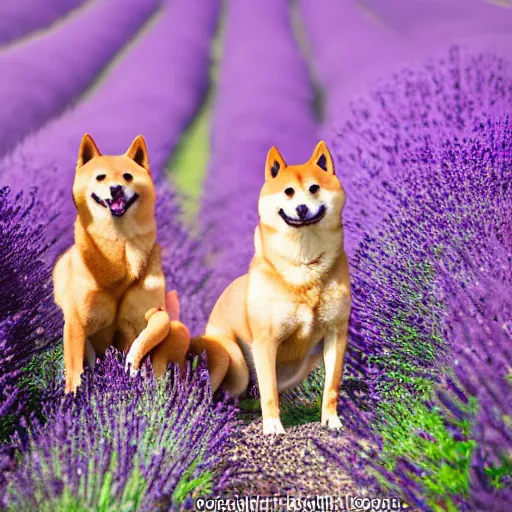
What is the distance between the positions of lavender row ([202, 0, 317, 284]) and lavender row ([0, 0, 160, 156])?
81 cm

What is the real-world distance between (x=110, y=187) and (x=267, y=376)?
67cm

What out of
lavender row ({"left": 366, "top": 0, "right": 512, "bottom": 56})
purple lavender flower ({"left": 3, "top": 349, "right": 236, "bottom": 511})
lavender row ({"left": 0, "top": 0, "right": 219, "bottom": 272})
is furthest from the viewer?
lavender row ({"left": 366, "top": 0, "right": 512, "bottom": 56})

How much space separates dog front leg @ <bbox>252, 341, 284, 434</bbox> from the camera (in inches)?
73.4

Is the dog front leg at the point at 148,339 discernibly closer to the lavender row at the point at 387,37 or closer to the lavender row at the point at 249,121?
the lavender row at the point at 249,121

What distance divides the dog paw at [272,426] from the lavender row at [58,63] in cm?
210

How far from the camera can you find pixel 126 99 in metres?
3.92

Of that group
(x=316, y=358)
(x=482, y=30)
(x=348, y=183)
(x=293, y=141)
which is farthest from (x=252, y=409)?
(x=482, y=30)

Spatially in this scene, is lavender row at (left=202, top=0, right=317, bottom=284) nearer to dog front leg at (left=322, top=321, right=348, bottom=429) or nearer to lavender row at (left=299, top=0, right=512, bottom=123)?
lavender row at (left=299, top=0, right=512, bottom=123)

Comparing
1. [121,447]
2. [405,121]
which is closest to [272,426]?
[121,447]

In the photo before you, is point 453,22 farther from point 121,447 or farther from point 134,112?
point 121,447

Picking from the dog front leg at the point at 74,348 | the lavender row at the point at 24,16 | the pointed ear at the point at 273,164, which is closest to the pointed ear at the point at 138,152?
the pointed ear at the point at 273,164

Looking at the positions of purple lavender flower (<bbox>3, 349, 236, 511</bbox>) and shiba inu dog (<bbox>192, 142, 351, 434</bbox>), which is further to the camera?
shiba inu dog (<bbox>192, 142, 351, 434</bbox>)

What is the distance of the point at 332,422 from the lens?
6.10 feet

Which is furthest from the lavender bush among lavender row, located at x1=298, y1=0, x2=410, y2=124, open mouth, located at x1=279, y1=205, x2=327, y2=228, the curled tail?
lavender row, located at x1=298, y1=0, x2=410, y2=124
